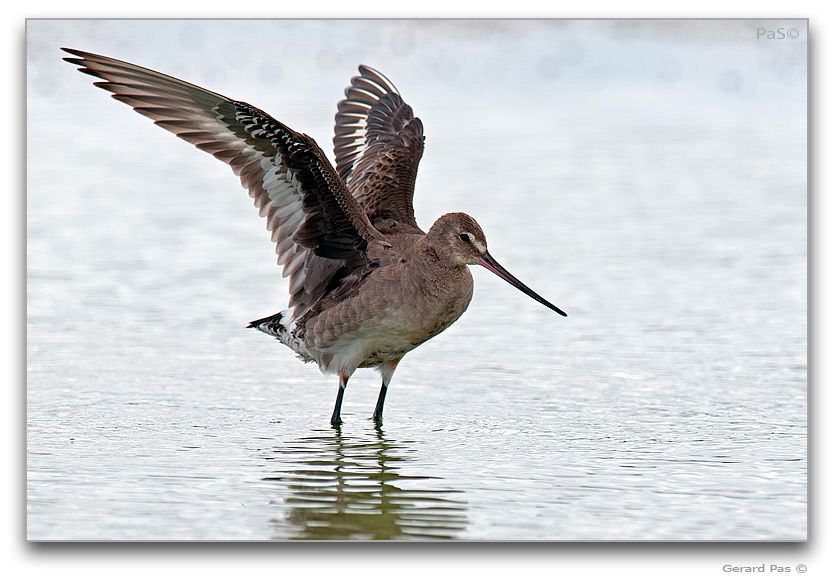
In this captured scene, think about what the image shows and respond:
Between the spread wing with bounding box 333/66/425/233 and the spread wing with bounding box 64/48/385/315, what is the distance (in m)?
0.61

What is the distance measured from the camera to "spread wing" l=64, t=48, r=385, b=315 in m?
6.38

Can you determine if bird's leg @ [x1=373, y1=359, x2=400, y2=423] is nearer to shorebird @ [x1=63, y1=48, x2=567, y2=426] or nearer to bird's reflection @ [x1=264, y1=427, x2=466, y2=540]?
shorebird @ [x1=63, y1=48, x2=567, y2=426]

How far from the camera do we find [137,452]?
6.30m

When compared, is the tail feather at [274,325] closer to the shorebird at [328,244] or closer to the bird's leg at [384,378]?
the shorebird at [328,244]

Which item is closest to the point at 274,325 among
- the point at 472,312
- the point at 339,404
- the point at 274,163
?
the point at 339,404

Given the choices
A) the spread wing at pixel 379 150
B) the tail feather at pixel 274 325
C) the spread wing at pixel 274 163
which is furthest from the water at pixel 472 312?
the spread wing at pixel 274 163

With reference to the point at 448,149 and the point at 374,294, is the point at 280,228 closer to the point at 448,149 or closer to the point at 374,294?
the point at 374,294

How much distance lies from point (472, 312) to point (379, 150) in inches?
54.4

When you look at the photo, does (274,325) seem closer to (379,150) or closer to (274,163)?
(274,163)

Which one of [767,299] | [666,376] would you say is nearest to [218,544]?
[666,376]

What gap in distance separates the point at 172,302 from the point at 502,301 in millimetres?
2240

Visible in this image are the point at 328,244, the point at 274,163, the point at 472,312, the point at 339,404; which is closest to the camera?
the point at 274,163

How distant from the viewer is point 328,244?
690 cm
